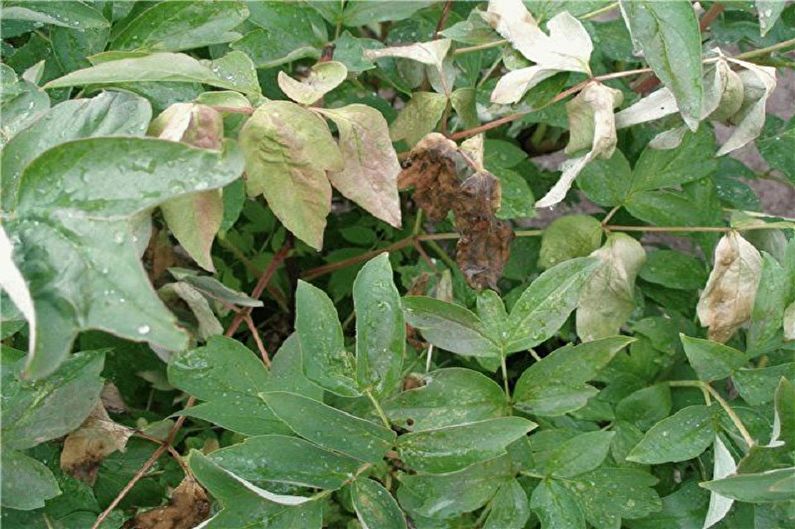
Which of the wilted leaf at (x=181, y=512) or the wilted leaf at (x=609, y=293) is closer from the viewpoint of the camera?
the wilted leaf at (x=181, y=512)

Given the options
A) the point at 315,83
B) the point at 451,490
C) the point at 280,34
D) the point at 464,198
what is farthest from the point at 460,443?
the point at 280,34

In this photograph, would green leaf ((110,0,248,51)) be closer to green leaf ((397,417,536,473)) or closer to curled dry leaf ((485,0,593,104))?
curled dry leaf ((485,0,593,104))

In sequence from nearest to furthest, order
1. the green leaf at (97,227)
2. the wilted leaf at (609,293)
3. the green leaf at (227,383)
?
the green leaf at (97,227)
the green leaf at (227,383)
the wilted leaf at (609,293)

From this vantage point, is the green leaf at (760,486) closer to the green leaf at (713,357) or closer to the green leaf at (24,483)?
the green leaf at (713,357)

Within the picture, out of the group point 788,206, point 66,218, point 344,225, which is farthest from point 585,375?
point 788,206

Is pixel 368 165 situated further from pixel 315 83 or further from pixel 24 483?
pixel 24 483

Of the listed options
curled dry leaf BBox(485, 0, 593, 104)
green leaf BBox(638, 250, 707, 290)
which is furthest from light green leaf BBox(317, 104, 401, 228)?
green leaf BBox(638, 250, 707, 290)

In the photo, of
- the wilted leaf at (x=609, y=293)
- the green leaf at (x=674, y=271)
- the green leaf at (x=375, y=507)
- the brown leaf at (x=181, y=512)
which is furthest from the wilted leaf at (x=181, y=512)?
the green leaf at (x=674, y=271)
